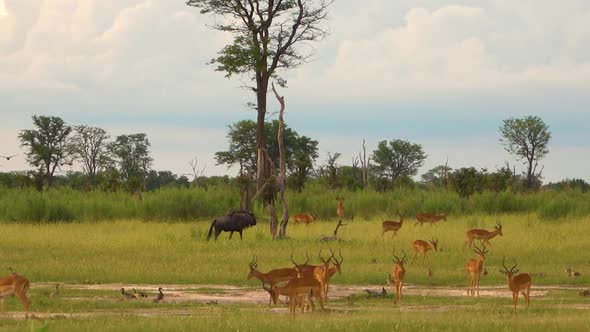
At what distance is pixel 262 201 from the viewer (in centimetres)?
3672

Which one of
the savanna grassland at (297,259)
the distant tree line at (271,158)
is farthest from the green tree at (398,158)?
the savanna grassland at (297,259)

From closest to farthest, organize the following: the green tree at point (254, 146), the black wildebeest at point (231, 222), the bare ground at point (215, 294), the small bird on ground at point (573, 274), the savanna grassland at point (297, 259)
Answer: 1. the savanna grassland at point (297, 259)
2. the bare ground at point (215, 294)
3. the small bird on ground at point (573, 274)
4. the black wildebeest at point (231, 222)
5. the green tree at point (254, 146)

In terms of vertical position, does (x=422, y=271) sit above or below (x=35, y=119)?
below

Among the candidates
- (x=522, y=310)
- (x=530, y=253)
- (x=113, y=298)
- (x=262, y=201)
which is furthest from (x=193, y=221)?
(x=522, y=310)

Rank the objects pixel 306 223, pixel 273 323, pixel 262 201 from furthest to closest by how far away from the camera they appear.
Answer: pixel 262 201 → pixel 306 223 → pixel 273 323

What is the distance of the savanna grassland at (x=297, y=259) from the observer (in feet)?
39.3

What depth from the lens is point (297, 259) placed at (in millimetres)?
21422

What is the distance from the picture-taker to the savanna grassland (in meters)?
12.0

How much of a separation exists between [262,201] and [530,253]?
15468 mm

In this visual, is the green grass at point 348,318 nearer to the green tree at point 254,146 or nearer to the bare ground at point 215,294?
the bare ground at point 215,294

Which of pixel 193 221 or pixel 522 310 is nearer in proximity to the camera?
pixel 522 310

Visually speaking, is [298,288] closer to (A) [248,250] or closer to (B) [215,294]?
(B) [215,294]

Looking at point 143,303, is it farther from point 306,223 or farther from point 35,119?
point 35,119

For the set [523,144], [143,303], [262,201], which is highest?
[523,144]
